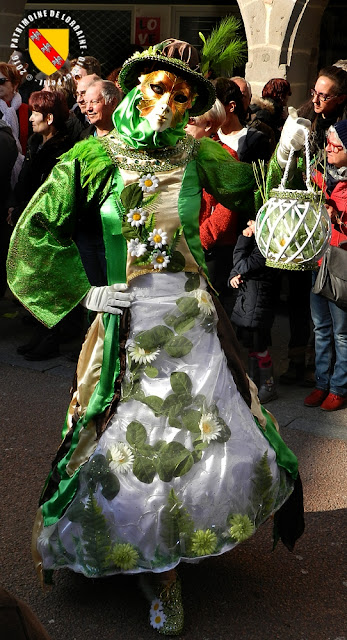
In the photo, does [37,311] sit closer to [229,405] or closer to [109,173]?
[109,173]

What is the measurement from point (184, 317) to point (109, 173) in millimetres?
554

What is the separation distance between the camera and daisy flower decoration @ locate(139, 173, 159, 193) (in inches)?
121

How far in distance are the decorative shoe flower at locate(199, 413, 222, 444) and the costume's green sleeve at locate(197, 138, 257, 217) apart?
2.78 ft

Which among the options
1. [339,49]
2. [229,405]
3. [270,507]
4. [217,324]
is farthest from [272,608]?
[339,49]

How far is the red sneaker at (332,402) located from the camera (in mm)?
5328

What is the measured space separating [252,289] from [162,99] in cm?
233

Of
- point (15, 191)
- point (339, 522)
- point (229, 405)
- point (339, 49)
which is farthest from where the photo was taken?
point (339, 49)

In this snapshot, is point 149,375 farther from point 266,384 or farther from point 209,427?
point 266,384

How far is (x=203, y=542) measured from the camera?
2.89m

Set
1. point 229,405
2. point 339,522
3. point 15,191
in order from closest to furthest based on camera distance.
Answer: point 229,405 → point 339,522 → point 15,191

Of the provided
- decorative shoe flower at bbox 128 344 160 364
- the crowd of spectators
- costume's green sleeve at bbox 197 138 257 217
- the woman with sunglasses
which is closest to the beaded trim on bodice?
costume's green sleeve at bbox 197 138 257 217

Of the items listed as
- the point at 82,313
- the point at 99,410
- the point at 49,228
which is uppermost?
the point at 49,228

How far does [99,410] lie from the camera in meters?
3.06

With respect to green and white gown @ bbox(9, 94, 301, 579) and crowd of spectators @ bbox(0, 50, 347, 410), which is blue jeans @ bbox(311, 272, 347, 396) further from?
green and white gown @ bbox(9, 94, 301, 579)
